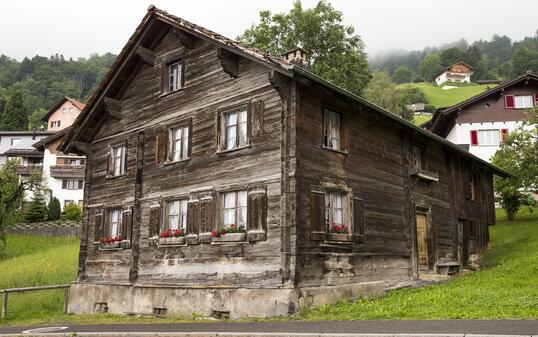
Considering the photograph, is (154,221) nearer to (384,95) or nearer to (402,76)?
(384,95)

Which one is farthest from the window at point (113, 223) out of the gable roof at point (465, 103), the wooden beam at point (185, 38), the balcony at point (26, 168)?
the balcony at point (26, 168)

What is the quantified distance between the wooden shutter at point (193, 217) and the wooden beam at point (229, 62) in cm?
422

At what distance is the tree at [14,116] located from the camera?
87.8 meters

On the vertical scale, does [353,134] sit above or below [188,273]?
above

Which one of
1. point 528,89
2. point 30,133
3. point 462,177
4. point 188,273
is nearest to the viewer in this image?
point 188,273

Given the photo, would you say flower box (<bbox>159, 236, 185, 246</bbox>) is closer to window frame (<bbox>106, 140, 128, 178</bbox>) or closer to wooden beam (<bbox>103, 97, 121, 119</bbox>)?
window frame (<bbox>106, 140, 128, 178</bbox>)

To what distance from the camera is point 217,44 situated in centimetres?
1642

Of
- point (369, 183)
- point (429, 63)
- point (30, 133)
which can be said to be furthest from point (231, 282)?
point (429, 63)

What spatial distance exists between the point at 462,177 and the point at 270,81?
1417 centimetres

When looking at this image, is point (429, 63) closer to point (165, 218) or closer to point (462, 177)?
point (462, 177)

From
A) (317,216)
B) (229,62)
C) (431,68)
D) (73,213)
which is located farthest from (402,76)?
(317,216)

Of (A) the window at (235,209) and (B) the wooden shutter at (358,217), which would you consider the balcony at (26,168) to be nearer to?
(A) the window at (235,209)

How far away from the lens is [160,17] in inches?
750

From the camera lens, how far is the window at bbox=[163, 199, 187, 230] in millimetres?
17727
